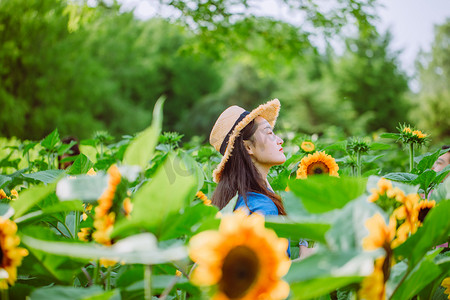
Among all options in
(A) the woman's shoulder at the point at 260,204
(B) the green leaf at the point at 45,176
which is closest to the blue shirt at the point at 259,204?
(A) the woman's shoulder at the point at 260,204

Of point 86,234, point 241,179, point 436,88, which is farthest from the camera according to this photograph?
point 436,88

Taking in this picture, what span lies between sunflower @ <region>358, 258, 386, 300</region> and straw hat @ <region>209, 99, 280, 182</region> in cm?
109

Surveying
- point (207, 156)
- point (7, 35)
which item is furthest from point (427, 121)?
point (207, 156)

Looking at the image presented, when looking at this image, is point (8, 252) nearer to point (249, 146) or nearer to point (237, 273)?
point (237, 273)

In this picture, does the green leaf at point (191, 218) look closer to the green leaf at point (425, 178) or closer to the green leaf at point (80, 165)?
the green leaf at point (80, 165)

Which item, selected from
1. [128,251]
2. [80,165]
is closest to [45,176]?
[80,165]

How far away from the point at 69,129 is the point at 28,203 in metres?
13.3

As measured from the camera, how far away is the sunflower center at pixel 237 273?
417mm

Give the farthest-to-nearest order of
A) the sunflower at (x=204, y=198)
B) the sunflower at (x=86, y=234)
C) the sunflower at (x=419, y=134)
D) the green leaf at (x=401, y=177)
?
the sunflower at (x=419, y=134), the green leaf at (x=401, y=177), the sunflower at (x=204, y=198), the sunflower at (x=86, y=234)

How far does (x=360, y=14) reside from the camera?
207 inches

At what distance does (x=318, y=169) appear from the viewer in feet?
4.54

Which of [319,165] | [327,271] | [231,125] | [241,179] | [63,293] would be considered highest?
[231,125]

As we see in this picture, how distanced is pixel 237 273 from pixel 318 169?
1.01 meters

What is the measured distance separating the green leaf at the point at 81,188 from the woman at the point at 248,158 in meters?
0.89
